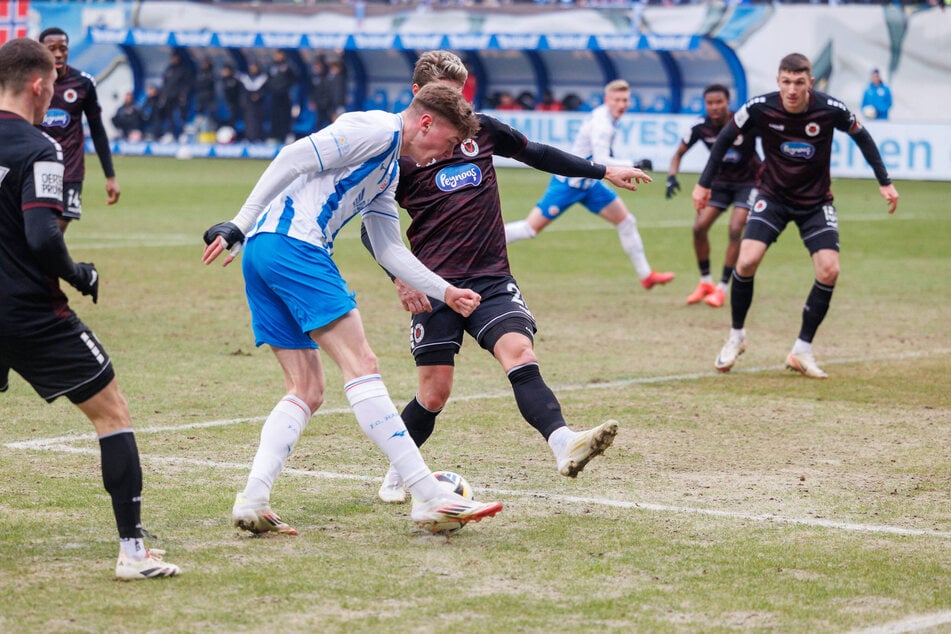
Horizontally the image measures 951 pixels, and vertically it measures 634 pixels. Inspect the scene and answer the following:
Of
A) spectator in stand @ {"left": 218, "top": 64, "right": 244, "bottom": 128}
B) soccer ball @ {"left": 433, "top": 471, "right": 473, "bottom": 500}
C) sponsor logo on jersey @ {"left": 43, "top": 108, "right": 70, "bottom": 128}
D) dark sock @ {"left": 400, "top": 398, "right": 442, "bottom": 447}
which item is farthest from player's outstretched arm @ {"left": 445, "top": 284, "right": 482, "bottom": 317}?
spectator in stand @ {"left": 218, "top": 64, "right": 244, "bottom": 128}

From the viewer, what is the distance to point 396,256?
6574mm

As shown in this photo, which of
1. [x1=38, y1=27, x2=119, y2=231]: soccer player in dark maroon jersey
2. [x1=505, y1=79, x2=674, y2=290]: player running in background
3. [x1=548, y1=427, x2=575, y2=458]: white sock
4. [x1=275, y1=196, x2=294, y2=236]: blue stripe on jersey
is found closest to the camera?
[x1=275, y1=196, x2=294, y2=236]: blue stripe on jersey

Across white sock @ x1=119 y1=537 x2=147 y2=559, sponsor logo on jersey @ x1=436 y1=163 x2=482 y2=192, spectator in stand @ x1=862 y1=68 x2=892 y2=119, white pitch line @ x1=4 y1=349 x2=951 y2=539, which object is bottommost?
spectator in stand @ x1=862 y1=68 x2=892 y2=119

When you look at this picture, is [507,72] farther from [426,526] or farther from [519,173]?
[426,526]

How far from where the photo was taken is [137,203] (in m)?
25.4

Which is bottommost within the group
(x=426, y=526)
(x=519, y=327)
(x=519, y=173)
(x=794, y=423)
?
(x=519, y=173)

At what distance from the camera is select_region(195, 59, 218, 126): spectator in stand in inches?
1577

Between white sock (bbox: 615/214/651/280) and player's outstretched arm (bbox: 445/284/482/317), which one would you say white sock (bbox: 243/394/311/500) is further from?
white sock (bbox: 615/214/651/280)

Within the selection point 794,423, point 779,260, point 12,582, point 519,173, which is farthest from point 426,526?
point 519,173

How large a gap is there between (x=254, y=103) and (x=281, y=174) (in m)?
34.0

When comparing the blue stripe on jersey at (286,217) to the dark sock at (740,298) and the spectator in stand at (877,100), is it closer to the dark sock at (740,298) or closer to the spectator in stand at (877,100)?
the dark sock at (740,298)

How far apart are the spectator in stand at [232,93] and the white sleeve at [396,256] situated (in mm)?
33676

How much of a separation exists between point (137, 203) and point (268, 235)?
65.1ft

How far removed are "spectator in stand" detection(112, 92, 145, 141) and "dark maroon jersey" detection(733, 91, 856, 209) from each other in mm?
32165
